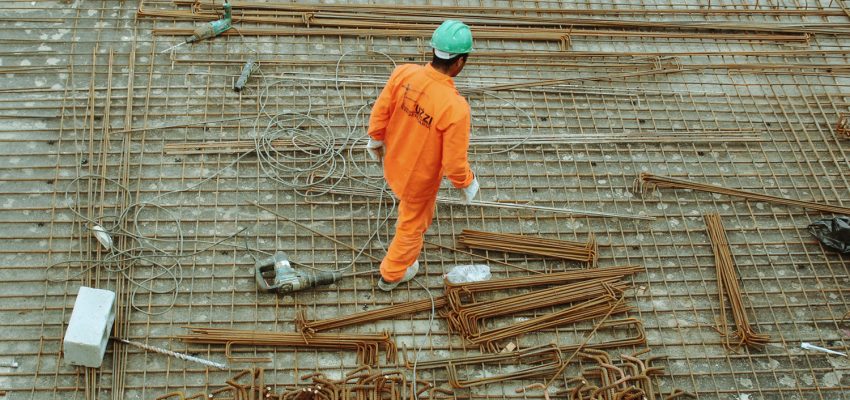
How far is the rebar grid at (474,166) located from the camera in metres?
4.80

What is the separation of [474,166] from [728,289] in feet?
6.35

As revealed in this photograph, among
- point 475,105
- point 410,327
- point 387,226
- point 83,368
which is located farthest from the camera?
point 475,105

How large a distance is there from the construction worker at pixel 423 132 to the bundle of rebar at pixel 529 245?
65 cm

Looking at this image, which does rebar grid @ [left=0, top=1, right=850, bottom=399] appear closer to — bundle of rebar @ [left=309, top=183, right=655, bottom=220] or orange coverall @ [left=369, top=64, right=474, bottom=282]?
bundle of rebar @ [left=309, top=183, right=655, bottom=220]

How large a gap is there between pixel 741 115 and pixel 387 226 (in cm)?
310

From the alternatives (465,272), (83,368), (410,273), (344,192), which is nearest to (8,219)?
(83,368)

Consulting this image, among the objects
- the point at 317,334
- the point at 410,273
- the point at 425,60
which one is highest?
the point at 425,60

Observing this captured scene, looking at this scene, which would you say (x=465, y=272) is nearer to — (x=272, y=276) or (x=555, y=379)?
(x=555, y=379)

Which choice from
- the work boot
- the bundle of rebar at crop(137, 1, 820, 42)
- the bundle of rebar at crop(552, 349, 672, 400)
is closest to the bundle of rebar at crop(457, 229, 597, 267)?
the work boot

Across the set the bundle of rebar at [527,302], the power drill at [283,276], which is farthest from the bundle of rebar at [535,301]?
the power drill at [283,276]

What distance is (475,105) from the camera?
20.1 feet

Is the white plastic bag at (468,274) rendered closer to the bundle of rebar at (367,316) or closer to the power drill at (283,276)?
the bundle of rebar at (367,316)

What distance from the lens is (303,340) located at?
468cm

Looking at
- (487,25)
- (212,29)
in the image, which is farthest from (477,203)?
(212,29)
